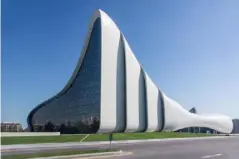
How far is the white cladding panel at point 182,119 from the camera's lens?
6456 centimetres

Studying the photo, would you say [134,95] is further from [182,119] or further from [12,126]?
[12,126]

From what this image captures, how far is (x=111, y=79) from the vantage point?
51.6m

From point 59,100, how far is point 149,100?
17414 mm

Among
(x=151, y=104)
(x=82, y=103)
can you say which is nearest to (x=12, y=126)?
(x=82, y=103)

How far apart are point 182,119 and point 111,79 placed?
24.5 metres

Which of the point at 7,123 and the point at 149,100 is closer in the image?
the point at 7,123

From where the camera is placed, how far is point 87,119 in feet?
163

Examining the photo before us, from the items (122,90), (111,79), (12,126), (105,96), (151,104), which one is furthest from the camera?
(151,104)

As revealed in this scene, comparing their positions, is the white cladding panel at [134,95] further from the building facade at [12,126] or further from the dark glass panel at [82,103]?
the building facade at [12,126]

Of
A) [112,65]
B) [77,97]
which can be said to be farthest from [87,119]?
[112,65]

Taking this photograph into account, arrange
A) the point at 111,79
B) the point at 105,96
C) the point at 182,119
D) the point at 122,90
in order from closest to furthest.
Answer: the point at 105,96
the point at 111,79
the point at 122,90
the point at 182,119

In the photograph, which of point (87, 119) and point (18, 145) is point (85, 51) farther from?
point (18, 145)

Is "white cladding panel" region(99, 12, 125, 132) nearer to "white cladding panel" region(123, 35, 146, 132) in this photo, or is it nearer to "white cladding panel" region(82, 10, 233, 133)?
"white cladding panel" region(82, 10, 233, 133)

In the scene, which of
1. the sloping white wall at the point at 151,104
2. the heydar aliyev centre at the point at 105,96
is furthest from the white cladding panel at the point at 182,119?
the sloping white wall at the point at 151,104
